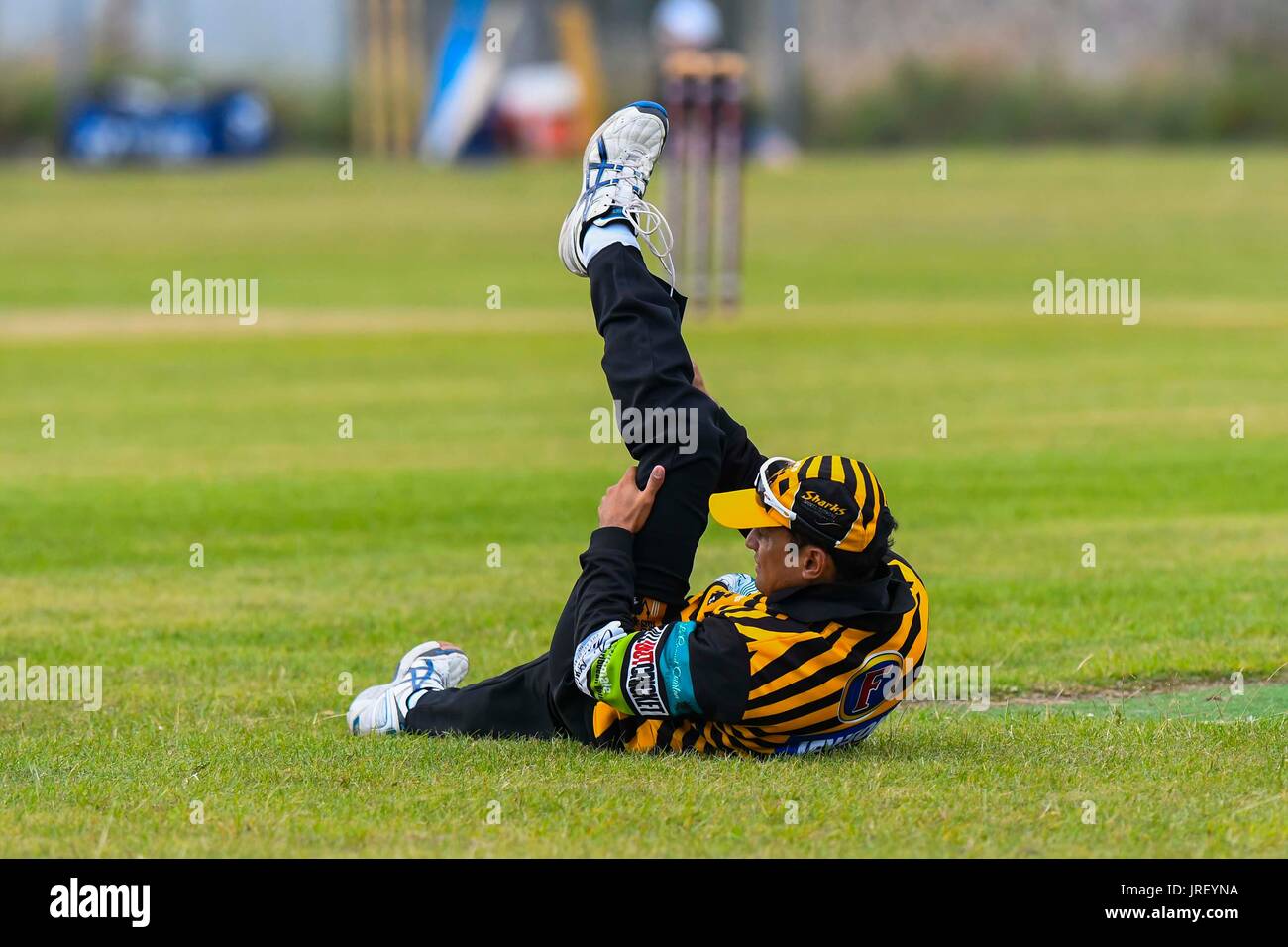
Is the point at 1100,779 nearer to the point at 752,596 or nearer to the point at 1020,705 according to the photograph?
the point at 752,596

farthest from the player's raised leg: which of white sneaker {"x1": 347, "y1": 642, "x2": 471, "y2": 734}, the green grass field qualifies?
white sneaker {"x1": 347, "y1": 642, "x2": 471, "y2": 734}

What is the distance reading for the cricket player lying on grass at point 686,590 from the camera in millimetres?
6371

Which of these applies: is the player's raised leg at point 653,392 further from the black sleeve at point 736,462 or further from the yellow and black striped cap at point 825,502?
the yellow and black striped cap at point 825,502

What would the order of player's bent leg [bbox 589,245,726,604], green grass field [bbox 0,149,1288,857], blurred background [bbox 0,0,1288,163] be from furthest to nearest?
blurred background [bbox 0,0,1288,163]
player's bent leg [bbox 589,245,726,604]
green grass field [bbox 0,149,1288,857]

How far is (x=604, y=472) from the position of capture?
16.2 metres

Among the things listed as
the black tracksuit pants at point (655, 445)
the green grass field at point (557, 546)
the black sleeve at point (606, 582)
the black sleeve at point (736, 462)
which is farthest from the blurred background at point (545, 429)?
the black sleeve at point (736, 462)

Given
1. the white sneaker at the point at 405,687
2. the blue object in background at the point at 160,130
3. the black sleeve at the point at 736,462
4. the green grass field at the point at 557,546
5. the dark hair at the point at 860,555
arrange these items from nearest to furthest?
the green grass field at the point at 557,546
the dark hair at the point at 860,555
the black sleeve at the point at 736,462
the white sneaker at the point at 405,687
the blue object in background at the point at 160,130

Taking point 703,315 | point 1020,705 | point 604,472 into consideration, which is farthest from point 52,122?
point 1020,705

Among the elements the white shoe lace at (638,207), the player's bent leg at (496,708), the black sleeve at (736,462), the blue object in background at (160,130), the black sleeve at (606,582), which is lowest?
the player's bent leg at (496,708)

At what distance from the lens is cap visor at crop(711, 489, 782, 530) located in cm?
641

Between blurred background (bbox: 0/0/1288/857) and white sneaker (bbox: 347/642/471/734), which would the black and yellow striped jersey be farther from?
white sneaker (bbox: 347/642/471/734)

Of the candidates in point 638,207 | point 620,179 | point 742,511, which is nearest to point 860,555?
point 742,511
